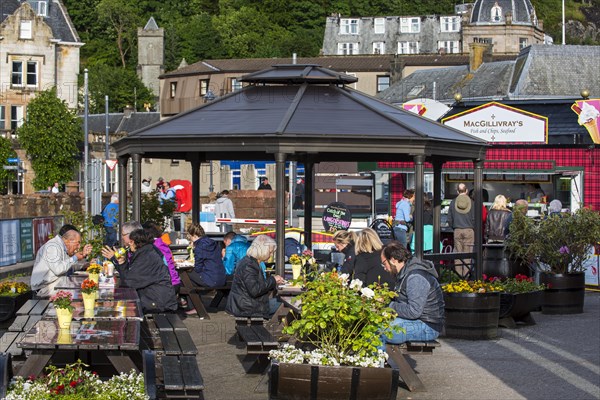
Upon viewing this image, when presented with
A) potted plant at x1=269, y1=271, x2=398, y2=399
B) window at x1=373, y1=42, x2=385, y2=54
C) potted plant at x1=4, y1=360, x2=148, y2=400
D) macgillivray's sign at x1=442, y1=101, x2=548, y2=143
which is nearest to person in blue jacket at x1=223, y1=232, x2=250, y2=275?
potted plant at x1=269, y1=271, x2=398, y2=399

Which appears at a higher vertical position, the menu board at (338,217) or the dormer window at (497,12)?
the dormer window at (497,12)

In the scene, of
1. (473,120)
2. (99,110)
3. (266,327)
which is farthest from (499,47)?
(266,327)

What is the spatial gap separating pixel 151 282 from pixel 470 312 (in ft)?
13.8

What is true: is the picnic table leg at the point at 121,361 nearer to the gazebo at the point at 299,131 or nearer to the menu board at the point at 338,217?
the gazebo at the point at 299,131

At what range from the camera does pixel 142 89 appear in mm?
120438

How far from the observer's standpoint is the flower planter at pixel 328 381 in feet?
33.2

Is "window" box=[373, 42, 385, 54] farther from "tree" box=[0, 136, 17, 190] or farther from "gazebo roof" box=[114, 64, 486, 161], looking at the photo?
"gazebo roof" box=[114, 64, 486, 161]

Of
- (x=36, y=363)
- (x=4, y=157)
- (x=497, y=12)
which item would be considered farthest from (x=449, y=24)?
(x=36, y=363)

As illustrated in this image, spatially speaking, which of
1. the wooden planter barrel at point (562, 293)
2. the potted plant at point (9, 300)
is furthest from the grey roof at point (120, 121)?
the potted plant at point (9, 300)

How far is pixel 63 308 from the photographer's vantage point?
10297 millimetres

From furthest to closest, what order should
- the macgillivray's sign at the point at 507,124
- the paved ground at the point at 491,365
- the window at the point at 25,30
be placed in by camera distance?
the window at the point at 25,30 < the macgillivray's sign at the point at 507,124 < the paved ground at the point at 491,365

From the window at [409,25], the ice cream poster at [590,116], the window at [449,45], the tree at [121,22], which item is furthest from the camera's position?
the tree at [121,22]

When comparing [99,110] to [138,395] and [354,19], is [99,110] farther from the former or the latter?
[138,395]

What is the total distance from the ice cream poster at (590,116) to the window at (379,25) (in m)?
99.0
